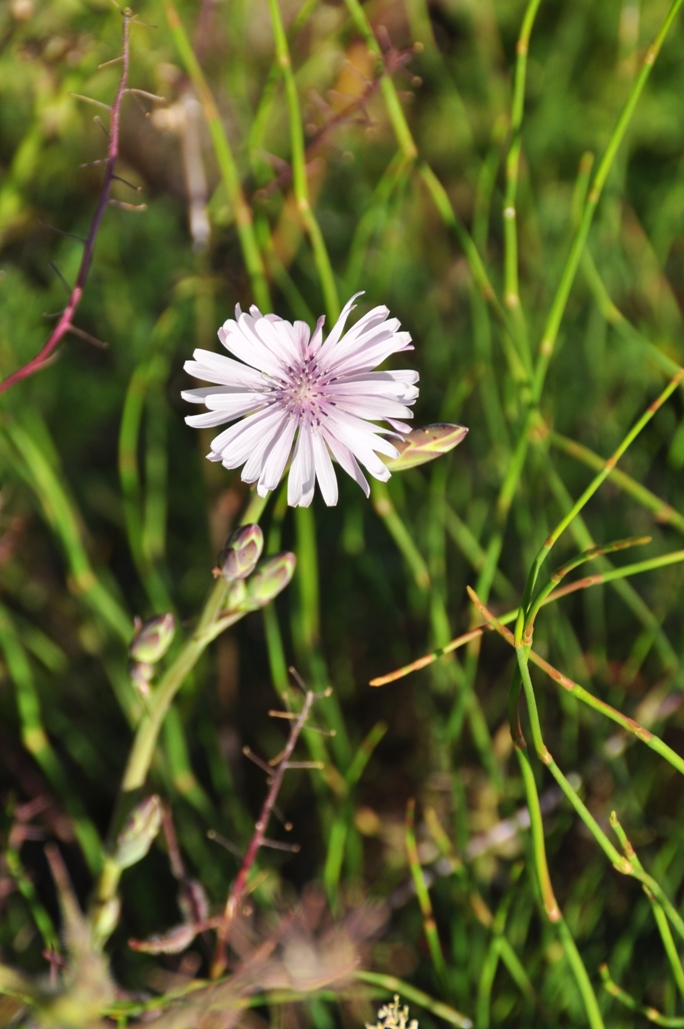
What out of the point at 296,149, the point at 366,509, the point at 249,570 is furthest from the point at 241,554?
the point at 366,509

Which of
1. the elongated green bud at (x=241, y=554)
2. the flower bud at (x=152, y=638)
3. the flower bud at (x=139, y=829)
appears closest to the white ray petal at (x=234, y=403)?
the elongated green bud at (x=241, y=554)

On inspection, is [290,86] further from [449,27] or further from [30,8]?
[449,27]

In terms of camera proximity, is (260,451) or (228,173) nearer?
(260,451)

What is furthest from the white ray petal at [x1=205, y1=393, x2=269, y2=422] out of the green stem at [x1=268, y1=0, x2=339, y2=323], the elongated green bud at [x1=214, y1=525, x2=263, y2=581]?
the green stem at [x1=268, y1=0, x2=339, y2=323]

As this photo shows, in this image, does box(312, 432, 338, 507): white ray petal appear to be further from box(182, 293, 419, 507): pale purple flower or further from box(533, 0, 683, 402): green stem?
box(533, 0, 683, 402): green stem

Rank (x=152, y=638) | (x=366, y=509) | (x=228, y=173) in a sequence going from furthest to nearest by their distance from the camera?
1. (x=366, y=509)
2. (x=228, y=173)
3. (x=152, y=638)

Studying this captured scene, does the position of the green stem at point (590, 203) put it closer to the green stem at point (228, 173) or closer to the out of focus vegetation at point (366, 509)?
the out of focus vegetation at point (366, 509)

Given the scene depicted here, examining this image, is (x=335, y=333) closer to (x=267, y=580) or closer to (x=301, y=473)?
(x=301, y=473)
